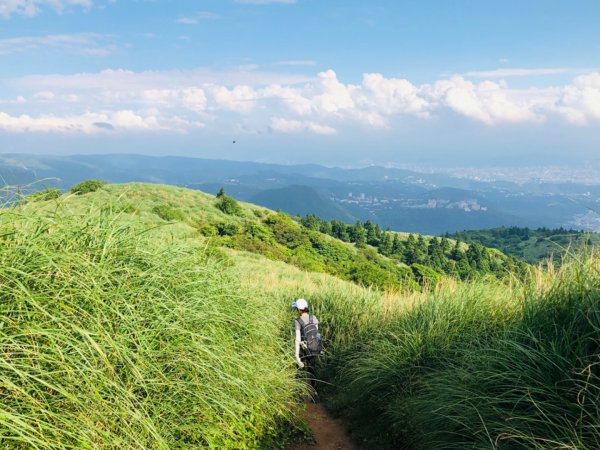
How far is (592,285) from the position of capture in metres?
4.34

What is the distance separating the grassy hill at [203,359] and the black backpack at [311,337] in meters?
1.33

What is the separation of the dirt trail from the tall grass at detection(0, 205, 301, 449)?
1.42 m

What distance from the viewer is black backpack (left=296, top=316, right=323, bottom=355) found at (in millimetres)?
8094

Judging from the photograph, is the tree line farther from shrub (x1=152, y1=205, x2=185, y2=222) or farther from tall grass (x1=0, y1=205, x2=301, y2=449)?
tall grass (x1=0, y1=205, x2=301, y2=449)

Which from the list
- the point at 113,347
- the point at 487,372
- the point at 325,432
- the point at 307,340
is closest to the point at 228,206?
the point at 307,340

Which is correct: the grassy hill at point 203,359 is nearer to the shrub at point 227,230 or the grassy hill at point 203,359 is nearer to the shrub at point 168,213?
the shrub at point 227,230

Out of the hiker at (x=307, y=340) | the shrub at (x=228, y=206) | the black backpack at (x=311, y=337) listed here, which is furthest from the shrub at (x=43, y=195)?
the shrub at (x=228, y=206)

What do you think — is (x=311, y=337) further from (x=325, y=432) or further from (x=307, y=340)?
(x=325, y=432)

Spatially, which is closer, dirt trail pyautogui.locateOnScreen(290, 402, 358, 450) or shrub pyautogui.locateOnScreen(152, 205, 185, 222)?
dirt trail pyautogui.locateOnScreen(290, 402, 358, 450)

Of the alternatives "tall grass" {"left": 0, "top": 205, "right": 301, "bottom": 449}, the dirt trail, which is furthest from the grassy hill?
the dirt trail

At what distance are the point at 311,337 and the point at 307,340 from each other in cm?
10

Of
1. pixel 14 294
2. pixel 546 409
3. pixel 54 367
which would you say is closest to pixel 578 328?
pixel 546 409

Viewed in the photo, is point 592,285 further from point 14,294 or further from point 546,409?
point 14,294

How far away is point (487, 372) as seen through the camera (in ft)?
14.1
